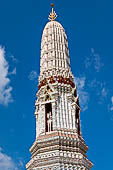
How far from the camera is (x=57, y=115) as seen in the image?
31094mm

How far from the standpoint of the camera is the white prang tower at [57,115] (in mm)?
29062

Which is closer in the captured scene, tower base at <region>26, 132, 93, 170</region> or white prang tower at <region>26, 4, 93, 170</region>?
tower base at <region>26, 132, 93, 170</region>

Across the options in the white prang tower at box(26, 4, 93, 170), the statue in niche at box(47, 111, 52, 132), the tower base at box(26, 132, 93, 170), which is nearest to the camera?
the tower base at box(26, 132, 93, 170)

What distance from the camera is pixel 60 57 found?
117 ft

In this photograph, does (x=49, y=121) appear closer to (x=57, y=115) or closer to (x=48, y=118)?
(x=48, y=118)

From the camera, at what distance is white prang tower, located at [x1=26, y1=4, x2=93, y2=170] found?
1144 inches

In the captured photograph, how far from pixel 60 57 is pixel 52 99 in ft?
18.0

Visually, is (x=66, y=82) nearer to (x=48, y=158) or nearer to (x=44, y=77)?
(x=44, y=77)

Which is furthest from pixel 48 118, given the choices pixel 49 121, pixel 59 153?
pixel 59 153

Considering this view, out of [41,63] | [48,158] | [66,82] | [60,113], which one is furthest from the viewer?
[41,63]

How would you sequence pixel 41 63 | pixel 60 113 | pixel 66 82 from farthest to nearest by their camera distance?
pixel 41 63
pixel 66 82
pixel 60 113

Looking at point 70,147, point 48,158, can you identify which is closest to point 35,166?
point 48,158

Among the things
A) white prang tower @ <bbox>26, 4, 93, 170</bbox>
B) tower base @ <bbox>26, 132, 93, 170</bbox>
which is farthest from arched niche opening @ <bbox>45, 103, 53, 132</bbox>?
tower base @ <bbox>26, 132, 93, 170</bbox>

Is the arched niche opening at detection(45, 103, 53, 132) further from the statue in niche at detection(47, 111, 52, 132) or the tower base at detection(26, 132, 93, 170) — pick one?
the tower base at detection(26, 132, 93, 170)
